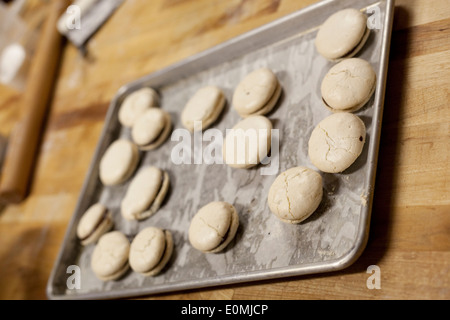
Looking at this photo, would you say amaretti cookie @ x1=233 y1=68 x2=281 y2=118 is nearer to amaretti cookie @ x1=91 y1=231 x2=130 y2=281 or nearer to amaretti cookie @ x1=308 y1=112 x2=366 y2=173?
amaretti cookie @ x1=308 y1=112 x2=366 y2=173

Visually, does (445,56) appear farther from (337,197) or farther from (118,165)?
(118,165)

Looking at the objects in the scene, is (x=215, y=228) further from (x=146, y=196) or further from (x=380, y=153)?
(x=380, y=153)

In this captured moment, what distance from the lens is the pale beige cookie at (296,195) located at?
1017 mm

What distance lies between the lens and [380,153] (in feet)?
3.42

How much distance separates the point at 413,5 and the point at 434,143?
491 millimetres

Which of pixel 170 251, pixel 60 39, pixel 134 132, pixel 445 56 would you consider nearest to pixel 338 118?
pixel 445 56

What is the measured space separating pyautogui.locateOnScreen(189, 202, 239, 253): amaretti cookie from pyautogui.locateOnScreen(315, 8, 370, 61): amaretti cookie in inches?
23.0

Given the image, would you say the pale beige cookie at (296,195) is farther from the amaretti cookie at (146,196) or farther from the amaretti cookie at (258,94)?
the amaretti cookie at (146,196)

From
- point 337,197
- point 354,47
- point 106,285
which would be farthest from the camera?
point 106,285

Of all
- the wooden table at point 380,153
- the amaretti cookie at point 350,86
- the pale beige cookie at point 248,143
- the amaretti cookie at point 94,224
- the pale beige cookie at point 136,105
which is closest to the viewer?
the wooden table at point 380,153

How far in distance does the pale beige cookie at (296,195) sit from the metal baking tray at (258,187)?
0.11ft

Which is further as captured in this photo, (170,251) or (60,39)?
(60,39)

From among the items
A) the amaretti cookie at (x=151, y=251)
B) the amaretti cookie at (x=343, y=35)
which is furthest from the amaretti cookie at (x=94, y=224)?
the amaretti cookie at (x=343, y=35)
